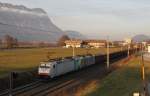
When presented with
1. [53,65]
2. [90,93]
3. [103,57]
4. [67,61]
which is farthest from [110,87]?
[103,57]

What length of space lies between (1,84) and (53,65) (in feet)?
40.0

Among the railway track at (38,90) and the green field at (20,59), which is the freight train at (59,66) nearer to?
the railway track at (38,90)

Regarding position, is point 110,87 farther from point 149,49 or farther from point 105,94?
point 149,49

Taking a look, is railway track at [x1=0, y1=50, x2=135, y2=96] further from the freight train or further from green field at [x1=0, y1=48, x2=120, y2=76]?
green field at [x1=0, y1=48, x2=120, y2=76]

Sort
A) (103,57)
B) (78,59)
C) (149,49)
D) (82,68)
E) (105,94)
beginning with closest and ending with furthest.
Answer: (105,94) → (78,59) → (82,68) → (103,57) → (149,49)

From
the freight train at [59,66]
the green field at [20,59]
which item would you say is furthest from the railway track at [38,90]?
the green field at [20,59]

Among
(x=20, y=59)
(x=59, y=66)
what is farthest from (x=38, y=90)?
(x=20, y=59)

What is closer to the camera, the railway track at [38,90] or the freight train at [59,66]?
the railway track at [38,90]

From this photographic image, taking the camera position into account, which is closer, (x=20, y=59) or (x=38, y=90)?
(x=38, y=90)

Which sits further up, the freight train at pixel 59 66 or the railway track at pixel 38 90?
the freight train at pixel 59 66

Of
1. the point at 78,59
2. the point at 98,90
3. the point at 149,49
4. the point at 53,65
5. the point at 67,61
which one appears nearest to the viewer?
the point at 98,90

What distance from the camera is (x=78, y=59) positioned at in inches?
3081

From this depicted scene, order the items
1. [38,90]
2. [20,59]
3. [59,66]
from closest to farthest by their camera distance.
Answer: [38,90], [59,66], [20,59]

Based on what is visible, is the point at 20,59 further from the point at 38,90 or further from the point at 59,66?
the point at 38,90
